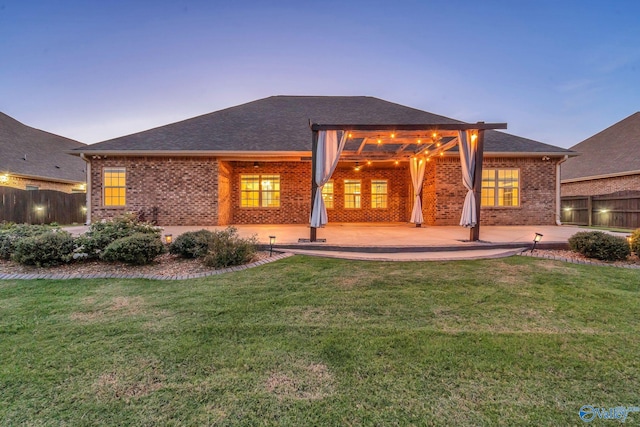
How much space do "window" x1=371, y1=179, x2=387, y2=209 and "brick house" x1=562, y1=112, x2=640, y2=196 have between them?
35.7ft

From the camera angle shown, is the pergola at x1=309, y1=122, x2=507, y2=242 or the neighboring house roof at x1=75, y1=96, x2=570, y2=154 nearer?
the pergola at x1=309, y1=122, x2=507, y2=242

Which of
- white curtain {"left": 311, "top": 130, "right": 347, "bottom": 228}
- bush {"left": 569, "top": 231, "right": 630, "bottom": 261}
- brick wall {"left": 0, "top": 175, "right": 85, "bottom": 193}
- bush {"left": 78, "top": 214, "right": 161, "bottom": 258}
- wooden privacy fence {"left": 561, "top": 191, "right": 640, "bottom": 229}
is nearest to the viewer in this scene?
bush {"left": 78, "top": 214, "right": 161, "bottom": 258}

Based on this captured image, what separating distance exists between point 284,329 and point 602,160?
69.4 feet

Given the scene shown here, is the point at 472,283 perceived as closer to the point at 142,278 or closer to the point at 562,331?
the point at 562,331

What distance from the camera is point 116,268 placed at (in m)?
4.80

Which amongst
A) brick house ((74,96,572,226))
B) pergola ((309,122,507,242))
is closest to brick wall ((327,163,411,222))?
brick house ((74,96,572,226))

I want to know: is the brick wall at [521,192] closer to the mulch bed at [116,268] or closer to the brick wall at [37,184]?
the mulch bed at [116,268]

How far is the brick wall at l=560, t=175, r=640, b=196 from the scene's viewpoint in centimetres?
1344

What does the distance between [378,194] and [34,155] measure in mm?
18949

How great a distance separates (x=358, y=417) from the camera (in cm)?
160

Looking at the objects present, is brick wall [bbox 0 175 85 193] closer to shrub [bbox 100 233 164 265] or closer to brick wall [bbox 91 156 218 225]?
brick wall [bbox 91 156 218 225]

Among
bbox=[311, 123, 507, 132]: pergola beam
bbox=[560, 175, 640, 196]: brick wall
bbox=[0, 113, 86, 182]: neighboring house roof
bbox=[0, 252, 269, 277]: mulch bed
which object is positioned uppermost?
bbox=[0, 113, 86, 182]: neighboring house roof

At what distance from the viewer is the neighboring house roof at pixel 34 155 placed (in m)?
13.9

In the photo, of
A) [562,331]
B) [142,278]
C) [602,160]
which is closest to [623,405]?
[562,331]
